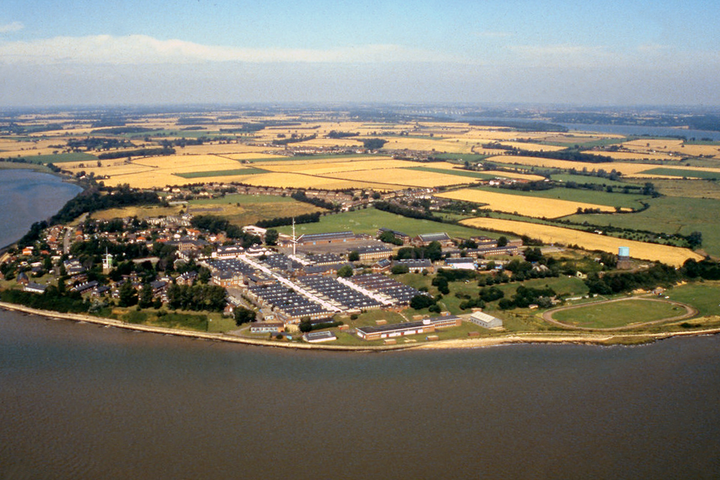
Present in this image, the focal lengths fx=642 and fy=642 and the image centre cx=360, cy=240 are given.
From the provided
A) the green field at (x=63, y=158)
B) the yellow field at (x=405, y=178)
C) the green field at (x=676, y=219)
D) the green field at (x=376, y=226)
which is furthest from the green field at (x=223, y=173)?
the green field at (x=676, y=219)

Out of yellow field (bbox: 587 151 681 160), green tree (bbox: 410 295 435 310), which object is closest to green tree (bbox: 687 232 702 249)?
green tree (bbox: 410 295 435 310)

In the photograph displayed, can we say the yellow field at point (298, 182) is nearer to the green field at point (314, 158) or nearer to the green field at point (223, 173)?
the green field at point (223, 173)

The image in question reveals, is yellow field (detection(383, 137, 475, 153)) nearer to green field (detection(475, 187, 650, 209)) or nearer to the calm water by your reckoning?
green field (detection(475, 187, 650, 209))

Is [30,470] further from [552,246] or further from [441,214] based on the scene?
[441,214]

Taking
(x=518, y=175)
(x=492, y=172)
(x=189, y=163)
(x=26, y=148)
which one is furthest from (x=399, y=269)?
(x=26, y=148)

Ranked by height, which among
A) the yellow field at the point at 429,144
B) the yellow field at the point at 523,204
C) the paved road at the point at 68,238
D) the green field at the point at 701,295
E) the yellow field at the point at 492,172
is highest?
the yellow field at the point at 429,144

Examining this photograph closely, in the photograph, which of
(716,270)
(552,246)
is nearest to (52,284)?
(552,246)

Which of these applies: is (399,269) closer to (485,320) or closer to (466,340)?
(485,320)
